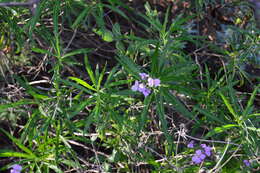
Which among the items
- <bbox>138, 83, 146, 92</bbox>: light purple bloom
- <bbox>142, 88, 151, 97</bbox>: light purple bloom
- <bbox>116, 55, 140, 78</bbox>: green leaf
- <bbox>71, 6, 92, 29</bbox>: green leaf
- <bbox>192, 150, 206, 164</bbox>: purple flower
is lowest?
<bbox>192, 150, 206, 164</bbox>: purple flower

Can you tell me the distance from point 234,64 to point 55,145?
1.05 m

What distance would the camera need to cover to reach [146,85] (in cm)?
140

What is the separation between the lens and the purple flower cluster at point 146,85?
1364 millimetres

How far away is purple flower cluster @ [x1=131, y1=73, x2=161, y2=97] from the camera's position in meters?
1.36

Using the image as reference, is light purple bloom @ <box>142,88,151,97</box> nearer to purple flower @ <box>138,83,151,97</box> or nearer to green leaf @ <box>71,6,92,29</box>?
purple flower @ <box>138,83,151,97</box>

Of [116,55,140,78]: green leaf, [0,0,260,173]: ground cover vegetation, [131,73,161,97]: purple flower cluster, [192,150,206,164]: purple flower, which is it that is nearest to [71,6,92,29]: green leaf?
[0,0,260,173]: ground cover vegetation

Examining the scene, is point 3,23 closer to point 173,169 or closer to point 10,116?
point 10,116

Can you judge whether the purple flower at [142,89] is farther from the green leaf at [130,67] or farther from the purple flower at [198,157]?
the purple flower at [198,157]

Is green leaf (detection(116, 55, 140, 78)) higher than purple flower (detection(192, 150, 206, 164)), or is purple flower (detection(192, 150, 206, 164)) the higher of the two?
green leaf (detection(116, 55, 140, 78))

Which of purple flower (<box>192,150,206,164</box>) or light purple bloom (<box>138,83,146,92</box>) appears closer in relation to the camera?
light purple bloom (<box>138,83,146,92</box>)

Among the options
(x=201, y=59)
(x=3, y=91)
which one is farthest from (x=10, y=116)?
(x=201, y=59)

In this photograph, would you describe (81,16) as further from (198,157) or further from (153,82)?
(198,157)

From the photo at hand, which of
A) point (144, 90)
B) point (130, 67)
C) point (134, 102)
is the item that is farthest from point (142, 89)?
point (134, 102)

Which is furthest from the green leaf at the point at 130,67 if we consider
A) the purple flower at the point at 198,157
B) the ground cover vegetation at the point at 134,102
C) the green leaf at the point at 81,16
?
the purple flower at the point at 198,157
